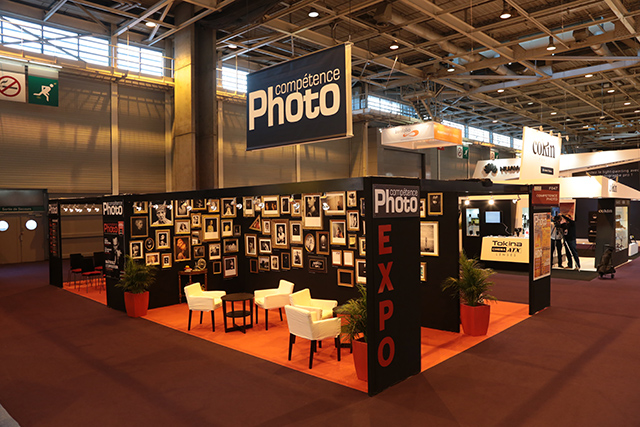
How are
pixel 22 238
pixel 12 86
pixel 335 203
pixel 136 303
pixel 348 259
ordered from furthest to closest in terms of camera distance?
pixel 22 238
pixel 12 86
pixel 136 303
pixel 335 203
pixel 348 259

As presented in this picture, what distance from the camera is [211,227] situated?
935cm

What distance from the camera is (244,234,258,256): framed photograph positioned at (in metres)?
9.21

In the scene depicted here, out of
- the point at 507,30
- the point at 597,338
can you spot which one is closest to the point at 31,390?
the point at 597,338

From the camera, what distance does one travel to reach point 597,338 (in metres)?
6.38

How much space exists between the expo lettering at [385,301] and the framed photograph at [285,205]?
4071 mm

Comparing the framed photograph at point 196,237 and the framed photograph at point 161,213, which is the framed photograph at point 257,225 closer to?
the framed photograph at point 196,237

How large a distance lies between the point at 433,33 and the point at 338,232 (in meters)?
7.98

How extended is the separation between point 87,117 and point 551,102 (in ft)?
65.8

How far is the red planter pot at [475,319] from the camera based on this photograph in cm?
655

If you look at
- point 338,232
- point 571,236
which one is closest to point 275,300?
point 338,232

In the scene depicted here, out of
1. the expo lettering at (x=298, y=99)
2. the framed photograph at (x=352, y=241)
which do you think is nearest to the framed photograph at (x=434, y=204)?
the framed photograph at (x=352, y=241)

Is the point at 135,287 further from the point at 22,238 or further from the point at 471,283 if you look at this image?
the point at 22,238

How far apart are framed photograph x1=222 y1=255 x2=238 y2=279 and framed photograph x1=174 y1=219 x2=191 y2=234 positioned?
98 cm

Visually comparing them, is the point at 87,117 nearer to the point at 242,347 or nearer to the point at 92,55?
the point at 92,55
